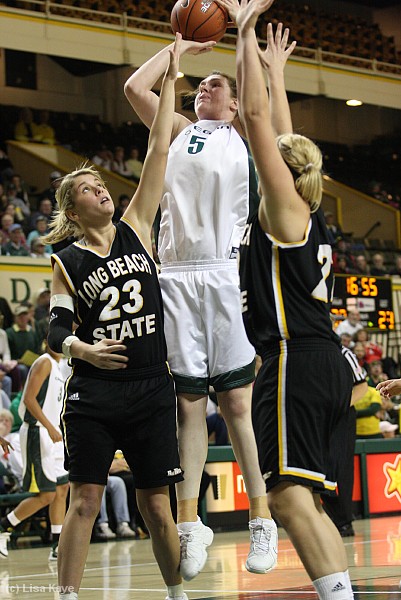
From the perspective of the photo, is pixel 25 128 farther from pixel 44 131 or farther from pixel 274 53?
pixel 274 53

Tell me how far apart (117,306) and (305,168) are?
1171 mm

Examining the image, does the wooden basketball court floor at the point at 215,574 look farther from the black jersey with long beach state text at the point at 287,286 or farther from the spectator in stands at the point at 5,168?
the spectator in stands at the point at 5,168

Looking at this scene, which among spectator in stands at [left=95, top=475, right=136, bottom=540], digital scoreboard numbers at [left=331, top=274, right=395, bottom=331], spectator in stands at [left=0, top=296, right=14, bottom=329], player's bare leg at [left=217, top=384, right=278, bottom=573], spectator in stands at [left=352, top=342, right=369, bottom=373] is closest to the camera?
player's bare leg at [left=217, top=384, right=278, bottom=573]

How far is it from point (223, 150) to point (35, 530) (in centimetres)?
858

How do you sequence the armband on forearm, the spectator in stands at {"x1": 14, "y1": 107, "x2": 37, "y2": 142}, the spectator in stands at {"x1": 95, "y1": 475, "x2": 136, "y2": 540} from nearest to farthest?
the armband on forearm
the spectator in stands at {"x1": 95, "y1": 475, "x2": 136, "y2": 540}
the spectator in stands at {"x1": 14, "y1": 107, "x2": 37, "y2": 142}

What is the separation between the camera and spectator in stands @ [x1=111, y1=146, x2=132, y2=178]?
23.1 meters

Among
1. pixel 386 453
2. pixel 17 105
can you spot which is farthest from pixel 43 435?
pixel 17 105

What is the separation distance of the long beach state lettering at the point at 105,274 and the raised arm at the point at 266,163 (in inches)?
36.3

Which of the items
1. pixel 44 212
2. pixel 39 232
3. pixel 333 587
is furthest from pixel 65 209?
pixel 44 212

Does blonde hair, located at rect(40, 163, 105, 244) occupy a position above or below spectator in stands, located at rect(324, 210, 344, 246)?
below

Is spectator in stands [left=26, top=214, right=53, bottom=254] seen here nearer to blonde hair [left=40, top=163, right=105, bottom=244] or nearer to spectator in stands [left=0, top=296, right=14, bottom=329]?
spectator in stands [left=0, top=296, right=14, bottom=329]

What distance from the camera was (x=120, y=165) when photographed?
23266 millimetres

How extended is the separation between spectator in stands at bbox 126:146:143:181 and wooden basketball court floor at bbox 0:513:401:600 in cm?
1330

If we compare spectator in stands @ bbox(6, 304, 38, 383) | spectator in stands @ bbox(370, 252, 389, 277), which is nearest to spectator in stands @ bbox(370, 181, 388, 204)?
spectator in stands @ bbox(370, 252, 389, 277)
